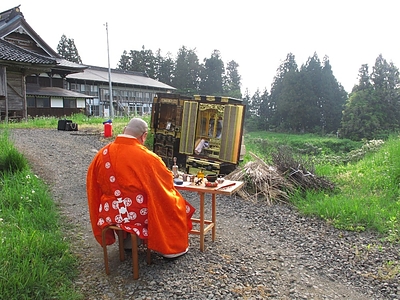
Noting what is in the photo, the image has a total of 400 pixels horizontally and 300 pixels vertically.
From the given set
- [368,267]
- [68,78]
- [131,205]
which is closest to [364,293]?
[368,267]

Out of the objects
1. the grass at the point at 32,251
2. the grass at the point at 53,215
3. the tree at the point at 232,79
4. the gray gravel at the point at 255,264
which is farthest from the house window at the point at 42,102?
the tree at the point at 232,79

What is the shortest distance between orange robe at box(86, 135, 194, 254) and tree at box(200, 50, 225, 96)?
42586 mm

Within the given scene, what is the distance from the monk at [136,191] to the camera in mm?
2992

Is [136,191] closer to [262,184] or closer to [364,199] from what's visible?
[262,184]

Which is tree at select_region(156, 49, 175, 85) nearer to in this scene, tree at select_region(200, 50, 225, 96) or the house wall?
tree at select_region(200, 50, 225, 96)

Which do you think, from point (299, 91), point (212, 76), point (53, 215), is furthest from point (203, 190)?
point (212, 76)

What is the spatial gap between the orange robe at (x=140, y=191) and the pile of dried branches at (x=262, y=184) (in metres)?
2.92

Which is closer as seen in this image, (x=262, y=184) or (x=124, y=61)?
(x=262, y=184)

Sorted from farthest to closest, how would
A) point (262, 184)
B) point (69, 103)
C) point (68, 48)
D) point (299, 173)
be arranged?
point (68, 48) < point (69, 103) < point (299, 173) < point (262, 184)

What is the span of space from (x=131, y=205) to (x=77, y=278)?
789 millimetres

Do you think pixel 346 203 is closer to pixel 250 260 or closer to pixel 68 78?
pixel 250 260

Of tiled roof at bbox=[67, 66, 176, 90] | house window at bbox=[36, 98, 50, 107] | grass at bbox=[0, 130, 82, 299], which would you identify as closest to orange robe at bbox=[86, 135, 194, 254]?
grass at bbox=[0, 130, 82, 299]

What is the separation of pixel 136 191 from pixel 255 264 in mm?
1429

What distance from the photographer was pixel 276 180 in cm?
623
